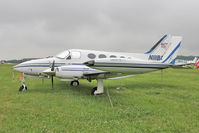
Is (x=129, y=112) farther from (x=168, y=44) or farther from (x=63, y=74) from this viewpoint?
(x=168, y=44)

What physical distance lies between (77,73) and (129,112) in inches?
145

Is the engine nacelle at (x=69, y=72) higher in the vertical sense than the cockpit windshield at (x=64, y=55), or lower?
lower

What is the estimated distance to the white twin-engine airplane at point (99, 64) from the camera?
5812 mm

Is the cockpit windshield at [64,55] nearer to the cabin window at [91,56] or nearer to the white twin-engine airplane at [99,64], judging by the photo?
the white twin-engine airplane at [99,64]

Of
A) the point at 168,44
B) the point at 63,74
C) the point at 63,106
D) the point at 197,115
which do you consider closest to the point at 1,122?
the point at 63,106

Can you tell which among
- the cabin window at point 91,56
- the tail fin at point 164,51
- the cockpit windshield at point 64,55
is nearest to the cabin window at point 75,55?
the cockpit windshield at point 64,55

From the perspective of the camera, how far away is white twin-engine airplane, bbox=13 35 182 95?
581 centimetres

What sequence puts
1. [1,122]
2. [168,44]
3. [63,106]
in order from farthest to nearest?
[168,44] < [63,106] < [1,122]

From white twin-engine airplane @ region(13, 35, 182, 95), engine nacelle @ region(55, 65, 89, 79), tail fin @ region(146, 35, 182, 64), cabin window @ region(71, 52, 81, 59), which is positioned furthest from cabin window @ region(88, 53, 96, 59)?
tail fin @ region(146, 35, 182, 64)

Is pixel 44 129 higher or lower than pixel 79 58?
lower

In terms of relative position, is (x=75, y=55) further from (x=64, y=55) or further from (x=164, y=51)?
(x=164, y=51)

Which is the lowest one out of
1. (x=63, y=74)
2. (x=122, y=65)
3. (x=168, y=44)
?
(x=63, y=74)

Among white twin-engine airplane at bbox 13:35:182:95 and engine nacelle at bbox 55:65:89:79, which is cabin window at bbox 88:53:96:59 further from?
engine nacelle at bbox 55:65:89:79

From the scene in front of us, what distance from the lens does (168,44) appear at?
11.3 metres
